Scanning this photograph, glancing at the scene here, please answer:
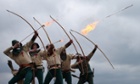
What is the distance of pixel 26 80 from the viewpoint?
585 inches

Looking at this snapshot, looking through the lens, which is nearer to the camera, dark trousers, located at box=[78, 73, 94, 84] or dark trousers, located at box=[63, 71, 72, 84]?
dark trousers, located at box=[63, 71, 72, 84]

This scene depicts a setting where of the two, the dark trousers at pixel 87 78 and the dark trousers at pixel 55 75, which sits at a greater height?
the dark trousers at pixel 87 78

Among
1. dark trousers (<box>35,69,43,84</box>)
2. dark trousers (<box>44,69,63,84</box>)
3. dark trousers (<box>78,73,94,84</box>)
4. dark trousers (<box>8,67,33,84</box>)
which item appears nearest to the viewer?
dark trousers (<box>8,67,33,84</box>)

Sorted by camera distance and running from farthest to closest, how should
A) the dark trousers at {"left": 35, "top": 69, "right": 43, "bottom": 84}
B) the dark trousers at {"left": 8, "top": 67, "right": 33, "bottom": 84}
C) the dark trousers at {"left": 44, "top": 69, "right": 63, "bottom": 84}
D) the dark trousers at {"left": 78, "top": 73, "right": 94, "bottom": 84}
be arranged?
the dark trousers at {"left": 78, "top": 73, "right": 94, "bottom": 84} → the dark trousers at {"left": 35, "top": 69, "right": 43, "bottom": 84} → the dark trousers at {"left": 44, "top": 69, "right": 63, "bottom": 84} → the dark trousers at {"left": 8, "top": 67, "right": 33, "bottom": 84}

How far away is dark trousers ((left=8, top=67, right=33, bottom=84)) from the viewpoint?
14895mm

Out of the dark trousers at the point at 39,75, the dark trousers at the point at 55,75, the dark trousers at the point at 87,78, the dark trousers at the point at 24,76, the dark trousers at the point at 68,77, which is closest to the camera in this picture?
the dark trousers at the point at 24,76

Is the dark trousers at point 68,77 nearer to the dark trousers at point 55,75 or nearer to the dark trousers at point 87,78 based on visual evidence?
the dark trousers at point 87,78

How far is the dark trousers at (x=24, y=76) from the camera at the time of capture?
48.9 feet

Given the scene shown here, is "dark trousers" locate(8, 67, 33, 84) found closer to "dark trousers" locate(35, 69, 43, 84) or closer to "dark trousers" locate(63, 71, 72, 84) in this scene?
"dark trousers" locate(35, 69, 43, 84)

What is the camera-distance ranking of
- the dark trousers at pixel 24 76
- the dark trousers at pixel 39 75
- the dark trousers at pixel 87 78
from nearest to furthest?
the dark trousers at pixel 24 76
the dark trousers at pixel 39 75
the dark trousers at pixel 87 78

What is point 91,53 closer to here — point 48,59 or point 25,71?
point 48,59

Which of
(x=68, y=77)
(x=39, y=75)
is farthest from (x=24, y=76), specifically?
(x=68, y=77)

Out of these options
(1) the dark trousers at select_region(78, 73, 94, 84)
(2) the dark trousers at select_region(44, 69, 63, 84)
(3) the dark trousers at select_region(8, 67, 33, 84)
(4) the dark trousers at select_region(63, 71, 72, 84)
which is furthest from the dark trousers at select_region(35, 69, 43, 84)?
(1) the dark trousers at select_region(78, 73, 94, 84)

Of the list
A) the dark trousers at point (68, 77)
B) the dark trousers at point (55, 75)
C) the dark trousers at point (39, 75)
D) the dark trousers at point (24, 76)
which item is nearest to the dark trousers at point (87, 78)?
the dark trousers at point (68, 77)
